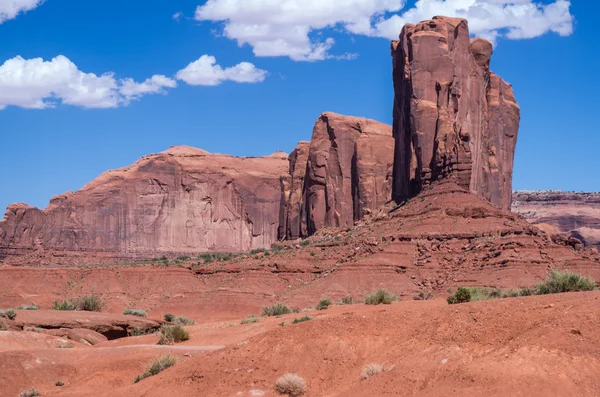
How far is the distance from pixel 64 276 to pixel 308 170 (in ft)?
112

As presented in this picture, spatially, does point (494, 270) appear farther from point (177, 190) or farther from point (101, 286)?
point (177, 190)

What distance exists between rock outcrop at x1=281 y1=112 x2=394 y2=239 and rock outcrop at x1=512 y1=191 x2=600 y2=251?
58.5m

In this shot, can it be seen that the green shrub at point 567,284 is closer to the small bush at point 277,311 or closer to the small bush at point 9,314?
the small bush at point 277,311

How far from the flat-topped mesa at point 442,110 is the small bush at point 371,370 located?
49.9m

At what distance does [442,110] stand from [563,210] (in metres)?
88.7

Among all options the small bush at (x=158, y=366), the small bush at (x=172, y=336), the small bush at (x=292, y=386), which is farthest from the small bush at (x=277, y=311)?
the small bush at (x=292, y=386)

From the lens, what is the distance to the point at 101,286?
208 ft

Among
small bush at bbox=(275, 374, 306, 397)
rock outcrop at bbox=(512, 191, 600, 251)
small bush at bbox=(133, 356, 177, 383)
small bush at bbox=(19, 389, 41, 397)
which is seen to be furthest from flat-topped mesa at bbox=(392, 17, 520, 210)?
rock outcrop at bbox=(512, 191, 600, 251)

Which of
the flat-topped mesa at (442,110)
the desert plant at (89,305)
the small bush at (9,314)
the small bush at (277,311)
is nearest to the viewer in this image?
the small bush at (9,314)

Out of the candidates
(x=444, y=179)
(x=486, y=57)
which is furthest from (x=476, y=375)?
(x=486, y=57)

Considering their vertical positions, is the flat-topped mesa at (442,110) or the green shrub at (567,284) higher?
the flat-topped mesa at (442,110)

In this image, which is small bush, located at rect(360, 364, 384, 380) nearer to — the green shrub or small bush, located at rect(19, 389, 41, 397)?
the green shrub

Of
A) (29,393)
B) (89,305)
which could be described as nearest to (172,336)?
(29,393)

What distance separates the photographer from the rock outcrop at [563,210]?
145125 mm
